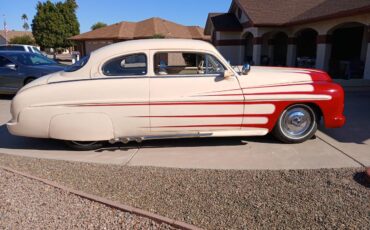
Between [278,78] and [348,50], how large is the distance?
45.9 feet

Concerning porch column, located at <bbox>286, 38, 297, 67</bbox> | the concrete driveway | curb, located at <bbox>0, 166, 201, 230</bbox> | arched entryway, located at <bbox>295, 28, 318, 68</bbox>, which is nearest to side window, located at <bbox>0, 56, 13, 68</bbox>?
the concrete driveway

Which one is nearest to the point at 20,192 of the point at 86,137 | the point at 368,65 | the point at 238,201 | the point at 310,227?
the point at 86,137

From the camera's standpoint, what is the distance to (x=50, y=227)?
119 inches

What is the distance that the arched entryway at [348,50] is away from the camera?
1334 centimetres

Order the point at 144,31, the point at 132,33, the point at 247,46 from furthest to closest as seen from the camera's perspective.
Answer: the point at 144,31, the point at 132,33, the point at 247,46

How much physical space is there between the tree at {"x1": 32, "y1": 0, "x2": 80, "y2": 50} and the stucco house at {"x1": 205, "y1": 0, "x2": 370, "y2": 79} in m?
28.1

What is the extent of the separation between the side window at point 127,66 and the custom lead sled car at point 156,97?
0.05 feet

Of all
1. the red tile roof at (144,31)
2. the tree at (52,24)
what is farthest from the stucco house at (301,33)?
the tree at (52,24)

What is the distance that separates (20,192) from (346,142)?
5.05 meters

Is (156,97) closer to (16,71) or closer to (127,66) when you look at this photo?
A: (127,66)

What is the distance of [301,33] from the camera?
1978 centimetres

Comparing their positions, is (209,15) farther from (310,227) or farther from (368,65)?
(310,227)

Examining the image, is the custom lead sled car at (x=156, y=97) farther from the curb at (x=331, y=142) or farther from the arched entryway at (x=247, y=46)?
the arched entryway at (x=247, y=46)

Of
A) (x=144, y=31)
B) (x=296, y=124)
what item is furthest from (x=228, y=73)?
(x=144, y=31)
